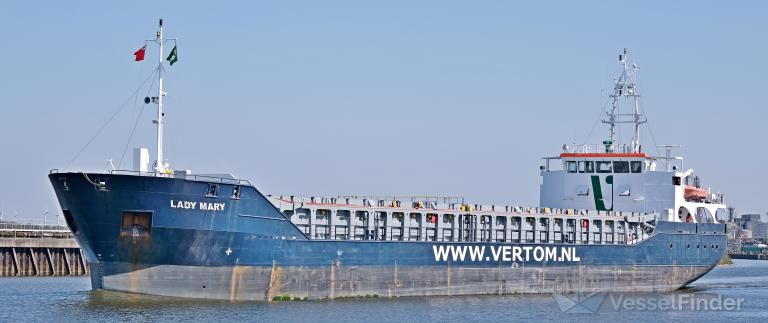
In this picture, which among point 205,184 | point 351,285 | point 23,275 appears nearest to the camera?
point 205,184

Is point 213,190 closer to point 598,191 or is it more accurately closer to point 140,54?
point 140,54

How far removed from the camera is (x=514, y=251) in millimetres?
48500

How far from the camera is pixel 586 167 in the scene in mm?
56781

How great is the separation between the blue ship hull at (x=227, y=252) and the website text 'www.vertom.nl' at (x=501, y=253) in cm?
10

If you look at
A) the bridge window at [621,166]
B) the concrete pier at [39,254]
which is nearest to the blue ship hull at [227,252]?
the bridge window at [621,166]

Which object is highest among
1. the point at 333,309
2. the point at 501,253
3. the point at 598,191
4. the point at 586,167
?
the point at 586,167

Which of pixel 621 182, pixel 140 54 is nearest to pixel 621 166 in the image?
pixel 621 182

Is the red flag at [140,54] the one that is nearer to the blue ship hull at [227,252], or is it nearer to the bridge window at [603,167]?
the blue ship hull at [227,252]

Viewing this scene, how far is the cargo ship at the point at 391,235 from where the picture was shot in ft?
127

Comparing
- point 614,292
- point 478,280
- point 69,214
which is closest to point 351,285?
point 478,280

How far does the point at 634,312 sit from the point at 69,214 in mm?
20527

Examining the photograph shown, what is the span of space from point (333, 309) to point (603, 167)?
21.2 metres

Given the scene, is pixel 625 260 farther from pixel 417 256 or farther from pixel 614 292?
pixel 417 256

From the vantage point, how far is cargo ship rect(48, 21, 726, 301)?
38812mm
